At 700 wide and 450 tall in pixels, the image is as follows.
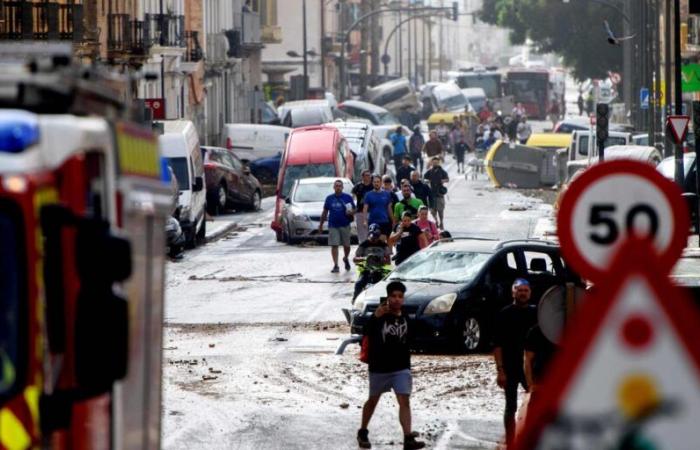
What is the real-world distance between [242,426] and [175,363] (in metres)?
4.54

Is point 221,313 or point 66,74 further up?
point 66,74

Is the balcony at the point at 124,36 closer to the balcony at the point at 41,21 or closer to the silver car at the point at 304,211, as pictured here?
the balcony at the point at 41,21

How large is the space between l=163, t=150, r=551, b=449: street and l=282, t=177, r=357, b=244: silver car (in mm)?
2713

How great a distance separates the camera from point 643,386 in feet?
15.9

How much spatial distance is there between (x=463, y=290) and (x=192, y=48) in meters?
45.7

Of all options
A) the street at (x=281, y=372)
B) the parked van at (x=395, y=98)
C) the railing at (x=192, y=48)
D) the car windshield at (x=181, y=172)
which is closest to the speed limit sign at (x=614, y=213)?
the street at (x=281, y=372)

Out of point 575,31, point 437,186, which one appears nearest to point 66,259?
point 437,186

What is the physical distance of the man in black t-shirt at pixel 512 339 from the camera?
15.3m

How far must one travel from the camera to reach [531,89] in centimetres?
11269

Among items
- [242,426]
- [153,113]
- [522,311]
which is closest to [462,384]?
[242,426]

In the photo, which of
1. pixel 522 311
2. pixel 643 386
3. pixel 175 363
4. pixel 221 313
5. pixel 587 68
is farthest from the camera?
pixel 587 68

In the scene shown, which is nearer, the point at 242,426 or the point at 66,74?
the point at 66,74

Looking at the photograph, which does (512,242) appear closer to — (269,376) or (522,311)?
(269,376)

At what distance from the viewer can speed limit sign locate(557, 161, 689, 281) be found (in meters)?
6.52
